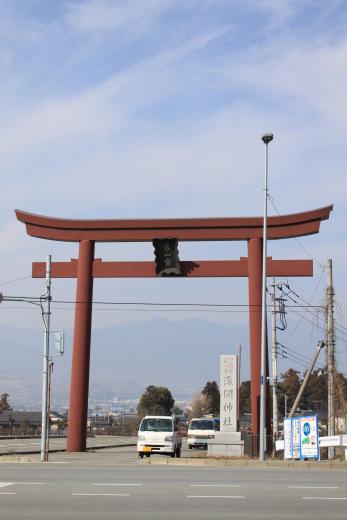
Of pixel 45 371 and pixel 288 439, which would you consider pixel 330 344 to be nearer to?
pixel 288 439

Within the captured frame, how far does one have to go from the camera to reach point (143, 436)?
30172 millimetres

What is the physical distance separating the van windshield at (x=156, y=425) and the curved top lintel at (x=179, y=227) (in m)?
7.94

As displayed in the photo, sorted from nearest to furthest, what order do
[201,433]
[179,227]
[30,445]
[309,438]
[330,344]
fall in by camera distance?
[309,438] → [179,227] → [330,344] → [30,445] → [201,433]

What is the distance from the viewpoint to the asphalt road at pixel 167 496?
10.9 metres

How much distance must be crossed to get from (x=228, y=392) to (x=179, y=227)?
824 cm

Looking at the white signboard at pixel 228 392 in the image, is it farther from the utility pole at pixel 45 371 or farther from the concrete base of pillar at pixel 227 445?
the utility pole at pixel 45 371

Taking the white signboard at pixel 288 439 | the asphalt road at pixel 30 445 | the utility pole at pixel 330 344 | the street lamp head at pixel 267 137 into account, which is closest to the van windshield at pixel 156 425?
the white signboard at pixel 288 439

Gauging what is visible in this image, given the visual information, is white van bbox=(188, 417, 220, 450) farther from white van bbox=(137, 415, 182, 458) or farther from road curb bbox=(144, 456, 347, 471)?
road curb bbox=(144, 456, 347, 471)

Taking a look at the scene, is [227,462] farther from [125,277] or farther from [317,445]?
[125,277]

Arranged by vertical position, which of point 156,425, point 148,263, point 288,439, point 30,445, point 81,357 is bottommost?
point 30,445

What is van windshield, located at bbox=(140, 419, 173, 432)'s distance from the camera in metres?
30.5

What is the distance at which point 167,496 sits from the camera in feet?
42.2

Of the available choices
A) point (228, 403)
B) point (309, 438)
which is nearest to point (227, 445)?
point (228, 403)

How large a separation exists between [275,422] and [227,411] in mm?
10142
